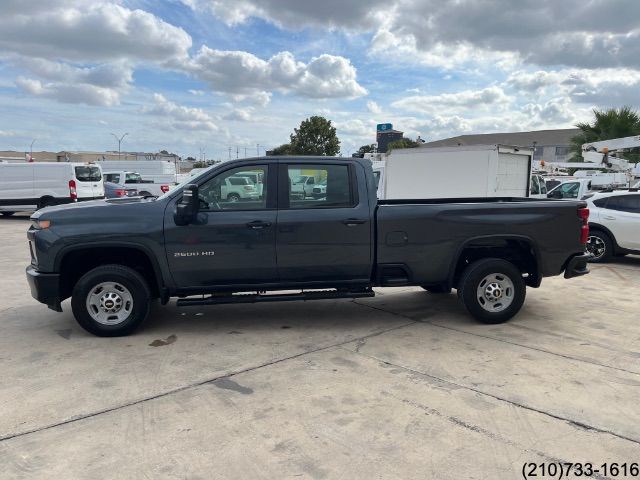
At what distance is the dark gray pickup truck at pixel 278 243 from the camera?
530cm

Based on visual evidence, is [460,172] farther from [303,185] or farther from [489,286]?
[303,185]

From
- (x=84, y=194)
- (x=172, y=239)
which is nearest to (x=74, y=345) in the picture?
(x=172, y=239)

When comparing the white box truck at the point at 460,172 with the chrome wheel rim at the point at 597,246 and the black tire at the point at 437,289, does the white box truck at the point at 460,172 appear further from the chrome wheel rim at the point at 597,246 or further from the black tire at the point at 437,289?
the black tire at the point at 437,289

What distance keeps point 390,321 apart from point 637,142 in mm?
19099

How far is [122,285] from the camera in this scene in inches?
212

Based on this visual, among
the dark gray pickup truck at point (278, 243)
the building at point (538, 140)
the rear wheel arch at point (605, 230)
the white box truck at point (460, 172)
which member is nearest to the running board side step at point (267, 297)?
the dark gray pickup truck at point (278, 243)

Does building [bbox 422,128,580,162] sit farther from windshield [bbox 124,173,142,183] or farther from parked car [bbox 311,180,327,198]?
parked car [bbox 311,180,327,198]

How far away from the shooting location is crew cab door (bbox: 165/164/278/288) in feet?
17.5

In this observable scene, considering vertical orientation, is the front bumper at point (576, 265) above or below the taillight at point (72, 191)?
below

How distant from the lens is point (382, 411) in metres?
3.79

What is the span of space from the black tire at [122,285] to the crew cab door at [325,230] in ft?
4.82

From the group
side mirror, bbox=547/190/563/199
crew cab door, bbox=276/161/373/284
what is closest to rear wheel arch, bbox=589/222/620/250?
side mirror, bbox=547/190/563/199

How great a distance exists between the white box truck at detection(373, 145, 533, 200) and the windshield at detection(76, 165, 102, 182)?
1139cm

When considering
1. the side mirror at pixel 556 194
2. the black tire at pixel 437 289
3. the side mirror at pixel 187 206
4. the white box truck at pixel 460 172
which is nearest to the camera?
the side mirror at pixel 187 206
